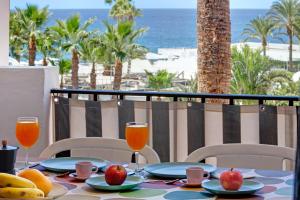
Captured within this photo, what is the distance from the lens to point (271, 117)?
3.51 m

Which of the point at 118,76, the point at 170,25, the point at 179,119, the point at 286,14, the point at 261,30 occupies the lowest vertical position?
the point at 179,119

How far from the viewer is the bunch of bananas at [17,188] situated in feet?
5.22

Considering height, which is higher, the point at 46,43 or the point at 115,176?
the point at 46,43

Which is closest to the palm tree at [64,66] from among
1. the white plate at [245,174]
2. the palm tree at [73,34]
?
the palm tree at [73,34]

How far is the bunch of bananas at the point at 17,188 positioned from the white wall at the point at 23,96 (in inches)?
87.7

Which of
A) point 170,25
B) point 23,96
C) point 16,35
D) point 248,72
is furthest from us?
point 170,25

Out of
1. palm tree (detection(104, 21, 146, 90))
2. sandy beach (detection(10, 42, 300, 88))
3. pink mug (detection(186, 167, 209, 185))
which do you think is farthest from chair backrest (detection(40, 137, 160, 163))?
sandy beach (detection(10, 42, 300, 88))

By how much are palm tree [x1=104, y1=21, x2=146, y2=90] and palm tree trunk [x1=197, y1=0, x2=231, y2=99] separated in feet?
47.1

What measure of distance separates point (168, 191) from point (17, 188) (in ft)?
1.65

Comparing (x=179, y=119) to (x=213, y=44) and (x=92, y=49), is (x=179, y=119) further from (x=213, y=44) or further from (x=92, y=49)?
(x=92, y=49)

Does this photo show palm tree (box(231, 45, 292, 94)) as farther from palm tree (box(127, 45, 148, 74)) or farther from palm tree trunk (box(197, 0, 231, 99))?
palm tree trunk (box(197, 0, 231, 99))

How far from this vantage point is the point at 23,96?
12.7 feet

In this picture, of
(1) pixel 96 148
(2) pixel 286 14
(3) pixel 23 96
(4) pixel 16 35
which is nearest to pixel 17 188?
(1) pixel 96 148

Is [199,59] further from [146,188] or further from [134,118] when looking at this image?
[146,188]
